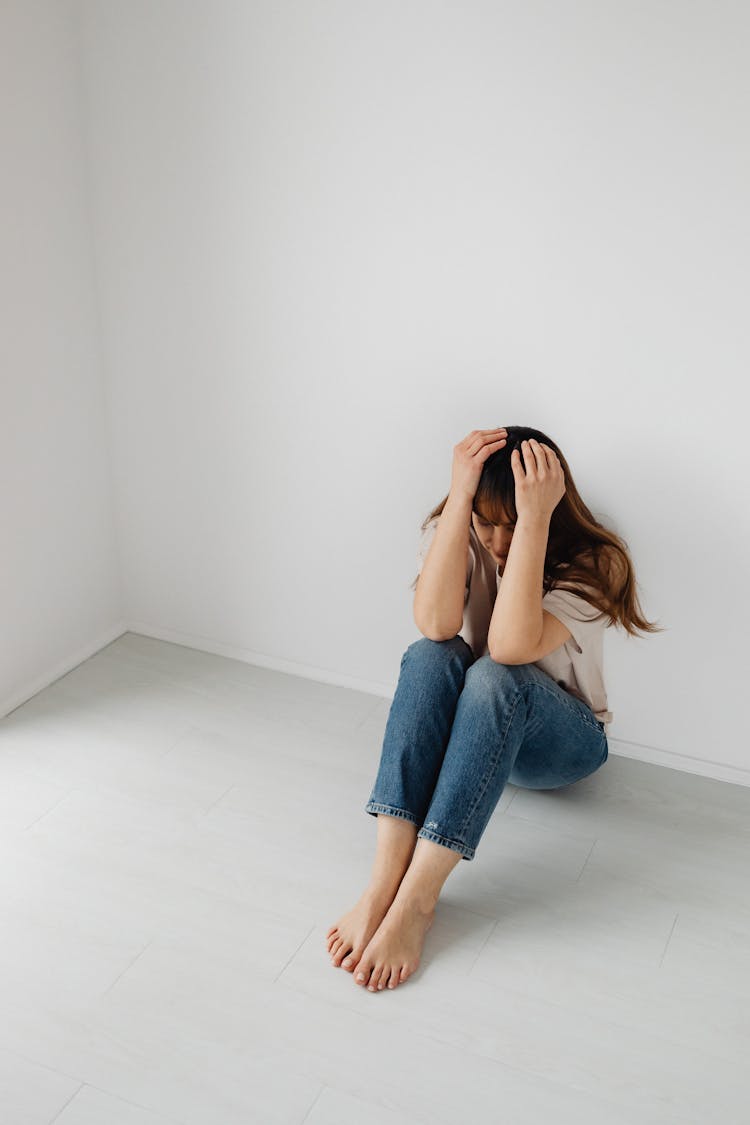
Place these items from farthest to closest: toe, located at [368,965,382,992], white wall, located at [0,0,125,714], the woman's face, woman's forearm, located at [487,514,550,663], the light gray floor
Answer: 1. white wall, located at [0,0,125,714]
2. the woman's face
3. woman's forearm, located at [487,514,550,663]
4. toe, located at [368,965,382,992]
5. the light gray floor

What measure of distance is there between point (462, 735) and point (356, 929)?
1.11 feet

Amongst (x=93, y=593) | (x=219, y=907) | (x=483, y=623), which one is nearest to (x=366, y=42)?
(x=483, y=623)

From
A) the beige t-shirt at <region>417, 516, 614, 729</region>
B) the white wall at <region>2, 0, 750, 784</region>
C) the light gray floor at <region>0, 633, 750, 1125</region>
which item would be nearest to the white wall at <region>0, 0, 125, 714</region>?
the white wall at <region>2, 0, 750, 784</region>

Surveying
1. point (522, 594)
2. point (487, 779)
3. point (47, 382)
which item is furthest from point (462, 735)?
point (47, 382)

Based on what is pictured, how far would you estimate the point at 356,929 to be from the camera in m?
1.63

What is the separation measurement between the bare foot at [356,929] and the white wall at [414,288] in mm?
690

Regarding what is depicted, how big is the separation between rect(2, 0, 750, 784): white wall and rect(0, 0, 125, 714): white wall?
5 cm

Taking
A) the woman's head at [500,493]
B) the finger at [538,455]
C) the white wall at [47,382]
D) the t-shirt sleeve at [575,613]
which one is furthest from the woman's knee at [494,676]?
the white wall at [47,382]

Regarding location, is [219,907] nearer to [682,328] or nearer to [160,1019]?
[160,1019]

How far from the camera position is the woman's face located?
178 centimetres

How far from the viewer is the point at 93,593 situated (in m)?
2.47

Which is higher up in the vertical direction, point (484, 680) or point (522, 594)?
point (522, 594)

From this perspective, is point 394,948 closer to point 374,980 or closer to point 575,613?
point 374,980

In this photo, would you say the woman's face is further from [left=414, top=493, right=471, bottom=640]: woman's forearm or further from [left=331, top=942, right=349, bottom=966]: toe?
[left=331, top=942, right=349, bottom=966]: toe
